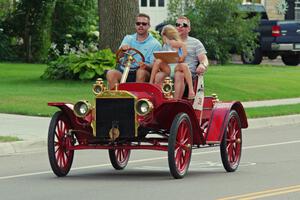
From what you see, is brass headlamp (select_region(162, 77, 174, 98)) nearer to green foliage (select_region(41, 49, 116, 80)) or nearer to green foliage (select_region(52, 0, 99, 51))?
green foliage (select_region(41, 49, 116, 80))

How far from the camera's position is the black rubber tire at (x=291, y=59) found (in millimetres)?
38237

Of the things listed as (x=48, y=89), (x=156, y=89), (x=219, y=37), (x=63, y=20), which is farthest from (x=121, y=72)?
(x=63, y=20)

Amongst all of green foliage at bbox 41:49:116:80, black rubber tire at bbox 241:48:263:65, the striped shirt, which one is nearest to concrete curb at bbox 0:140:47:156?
the striped shirt

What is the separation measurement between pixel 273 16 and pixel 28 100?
3044cm

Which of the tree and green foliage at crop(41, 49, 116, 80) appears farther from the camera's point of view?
the tree

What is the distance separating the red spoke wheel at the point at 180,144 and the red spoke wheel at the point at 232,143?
0.83 meters

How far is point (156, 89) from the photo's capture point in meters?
11.8

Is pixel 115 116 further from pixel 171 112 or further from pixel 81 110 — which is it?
pixel 171 112

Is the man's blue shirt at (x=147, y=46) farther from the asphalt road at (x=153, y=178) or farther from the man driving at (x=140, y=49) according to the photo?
the asphalt road at (x=153, y=178)

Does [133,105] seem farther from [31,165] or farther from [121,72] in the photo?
[31,165]

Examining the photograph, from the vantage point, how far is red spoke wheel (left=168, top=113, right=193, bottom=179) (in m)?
11.3

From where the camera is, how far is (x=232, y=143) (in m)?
12.8

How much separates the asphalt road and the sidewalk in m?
0.38

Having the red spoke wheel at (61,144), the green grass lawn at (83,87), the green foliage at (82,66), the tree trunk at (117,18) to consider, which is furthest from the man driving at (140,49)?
the tree trunk at (117,18)
